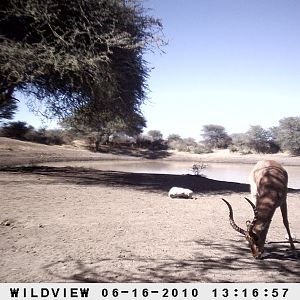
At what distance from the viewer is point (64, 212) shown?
7859 millimetres

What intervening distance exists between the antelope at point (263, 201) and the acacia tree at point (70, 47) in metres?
7.22

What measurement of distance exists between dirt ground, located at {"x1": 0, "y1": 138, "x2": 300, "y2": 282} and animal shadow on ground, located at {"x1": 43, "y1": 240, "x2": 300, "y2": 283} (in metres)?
0.01

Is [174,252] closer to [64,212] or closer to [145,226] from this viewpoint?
[145,226]

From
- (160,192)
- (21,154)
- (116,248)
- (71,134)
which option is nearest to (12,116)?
(21,154)

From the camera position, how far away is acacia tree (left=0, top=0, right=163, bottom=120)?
→ 11461 mm

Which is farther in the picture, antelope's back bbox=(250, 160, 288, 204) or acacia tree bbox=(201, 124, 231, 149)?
acacia tree bbox=(201, 124, 231, 149)

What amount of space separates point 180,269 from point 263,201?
1.80 meters

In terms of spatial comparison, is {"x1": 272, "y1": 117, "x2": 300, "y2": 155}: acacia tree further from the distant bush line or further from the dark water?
the dark water

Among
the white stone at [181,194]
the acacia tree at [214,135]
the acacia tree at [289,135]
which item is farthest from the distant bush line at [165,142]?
the white stone at [181,194]

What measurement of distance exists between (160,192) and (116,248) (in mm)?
6442

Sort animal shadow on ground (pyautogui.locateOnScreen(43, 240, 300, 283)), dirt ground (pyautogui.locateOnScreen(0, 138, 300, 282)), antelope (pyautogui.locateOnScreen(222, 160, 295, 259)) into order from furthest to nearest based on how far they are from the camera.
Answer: antelope (pyautogui.locateOnScreen(222, 160, 295, 259)) < dirt ground (pyautogui.locateOnScreen(0, 138, 300, 282)) < animal shadow on ground (pyautogui.locateOnScreen(43, 240, 300, 283))

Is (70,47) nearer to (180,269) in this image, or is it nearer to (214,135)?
(180,269)

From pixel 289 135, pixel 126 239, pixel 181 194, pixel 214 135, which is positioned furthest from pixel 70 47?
pixel 214 135

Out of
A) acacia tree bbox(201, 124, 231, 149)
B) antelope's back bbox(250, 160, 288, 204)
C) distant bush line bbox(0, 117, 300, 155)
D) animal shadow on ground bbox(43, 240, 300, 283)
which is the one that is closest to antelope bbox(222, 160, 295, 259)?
antelope's back bbox(250, 160, 288, 204)
